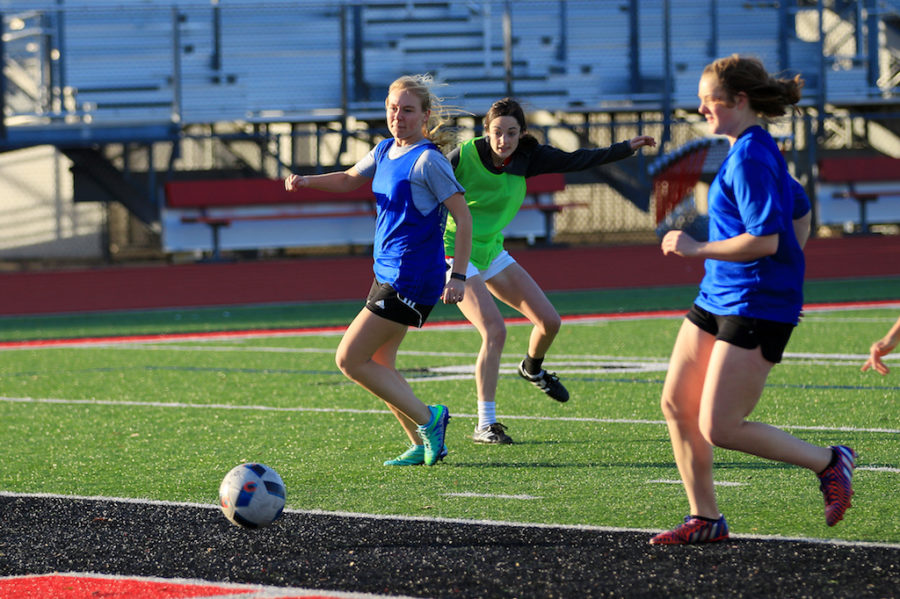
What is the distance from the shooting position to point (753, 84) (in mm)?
4664

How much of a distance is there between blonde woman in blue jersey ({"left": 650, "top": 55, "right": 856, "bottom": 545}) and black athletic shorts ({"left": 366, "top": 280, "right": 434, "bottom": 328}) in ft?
5.88

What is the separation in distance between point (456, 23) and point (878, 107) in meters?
8.68

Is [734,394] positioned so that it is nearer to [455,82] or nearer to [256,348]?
[256,348]

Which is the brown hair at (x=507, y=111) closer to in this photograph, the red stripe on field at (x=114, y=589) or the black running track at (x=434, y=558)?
the black running track at (x=434, y=558)

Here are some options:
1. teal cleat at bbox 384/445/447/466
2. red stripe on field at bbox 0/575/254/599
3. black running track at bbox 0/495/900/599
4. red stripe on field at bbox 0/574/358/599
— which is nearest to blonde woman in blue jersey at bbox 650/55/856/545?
black running track at bbox 0/495/900/599

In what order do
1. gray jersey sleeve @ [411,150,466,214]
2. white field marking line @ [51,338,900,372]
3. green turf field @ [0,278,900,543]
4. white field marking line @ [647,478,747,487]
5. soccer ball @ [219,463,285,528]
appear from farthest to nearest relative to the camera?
white field marking line @ [51,338,900,372], gray jersey sleeve @ [411,150,466,214], white field marking line @ [647,478,747,487], green turf field @ [0,278,900,543], soccer ball @ [219,463,285,528]

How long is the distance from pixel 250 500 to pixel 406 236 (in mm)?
1607

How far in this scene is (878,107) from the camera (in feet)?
86.2

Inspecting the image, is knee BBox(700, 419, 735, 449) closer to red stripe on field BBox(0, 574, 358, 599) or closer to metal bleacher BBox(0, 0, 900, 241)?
red stripe on field BBox(0, 574, 358, 599)

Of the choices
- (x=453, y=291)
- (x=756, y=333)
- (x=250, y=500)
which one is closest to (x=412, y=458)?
(x=453, y=291)

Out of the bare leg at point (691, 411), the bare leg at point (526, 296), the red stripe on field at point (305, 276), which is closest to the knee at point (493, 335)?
the bare leg at point (526, 296)

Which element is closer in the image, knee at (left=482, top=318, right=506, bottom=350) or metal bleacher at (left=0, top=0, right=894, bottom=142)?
knee at (left=482, top=318, right=506, bottom=350)

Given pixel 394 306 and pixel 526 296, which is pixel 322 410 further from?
pixel 394 306

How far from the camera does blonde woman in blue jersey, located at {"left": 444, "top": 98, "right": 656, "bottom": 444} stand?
7535 mm
